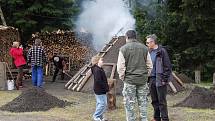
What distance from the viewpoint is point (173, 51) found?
904 inches

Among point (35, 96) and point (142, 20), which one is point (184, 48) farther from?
point (35, 96)

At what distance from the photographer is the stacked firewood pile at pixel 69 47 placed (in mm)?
26453

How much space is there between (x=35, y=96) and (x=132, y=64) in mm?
4739

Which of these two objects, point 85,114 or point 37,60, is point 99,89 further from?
point 37,60

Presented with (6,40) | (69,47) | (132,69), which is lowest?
(132,69)

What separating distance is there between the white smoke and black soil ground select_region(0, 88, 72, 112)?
277 inches

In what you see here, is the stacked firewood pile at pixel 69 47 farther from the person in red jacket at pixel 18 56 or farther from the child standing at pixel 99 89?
the child standing at pixel 99 89

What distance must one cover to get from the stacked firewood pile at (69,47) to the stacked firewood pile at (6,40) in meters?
6.22

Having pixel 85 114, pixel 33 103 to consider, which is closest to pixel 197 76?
pixel 33 103

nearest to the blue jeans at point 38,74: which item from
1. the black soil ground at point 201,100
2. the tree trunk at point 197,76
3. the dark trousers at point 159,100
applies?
the black soil ground at point 201,100

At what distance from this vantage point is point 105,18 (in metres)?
21.1

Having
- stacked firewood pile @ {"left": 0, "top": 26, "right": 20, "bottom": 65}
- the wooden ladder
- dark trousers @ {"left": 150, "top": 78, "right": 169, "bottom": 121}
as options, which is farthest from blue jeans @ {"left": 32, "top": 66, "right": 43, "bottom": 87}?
dark trousers @ {"left": 150, "top": 78, "right": 169, "bottom": 121}

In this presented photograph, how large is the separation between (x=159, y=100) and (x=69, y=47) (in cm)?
1822

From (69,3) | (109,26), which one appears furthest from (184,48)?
(69,3)
